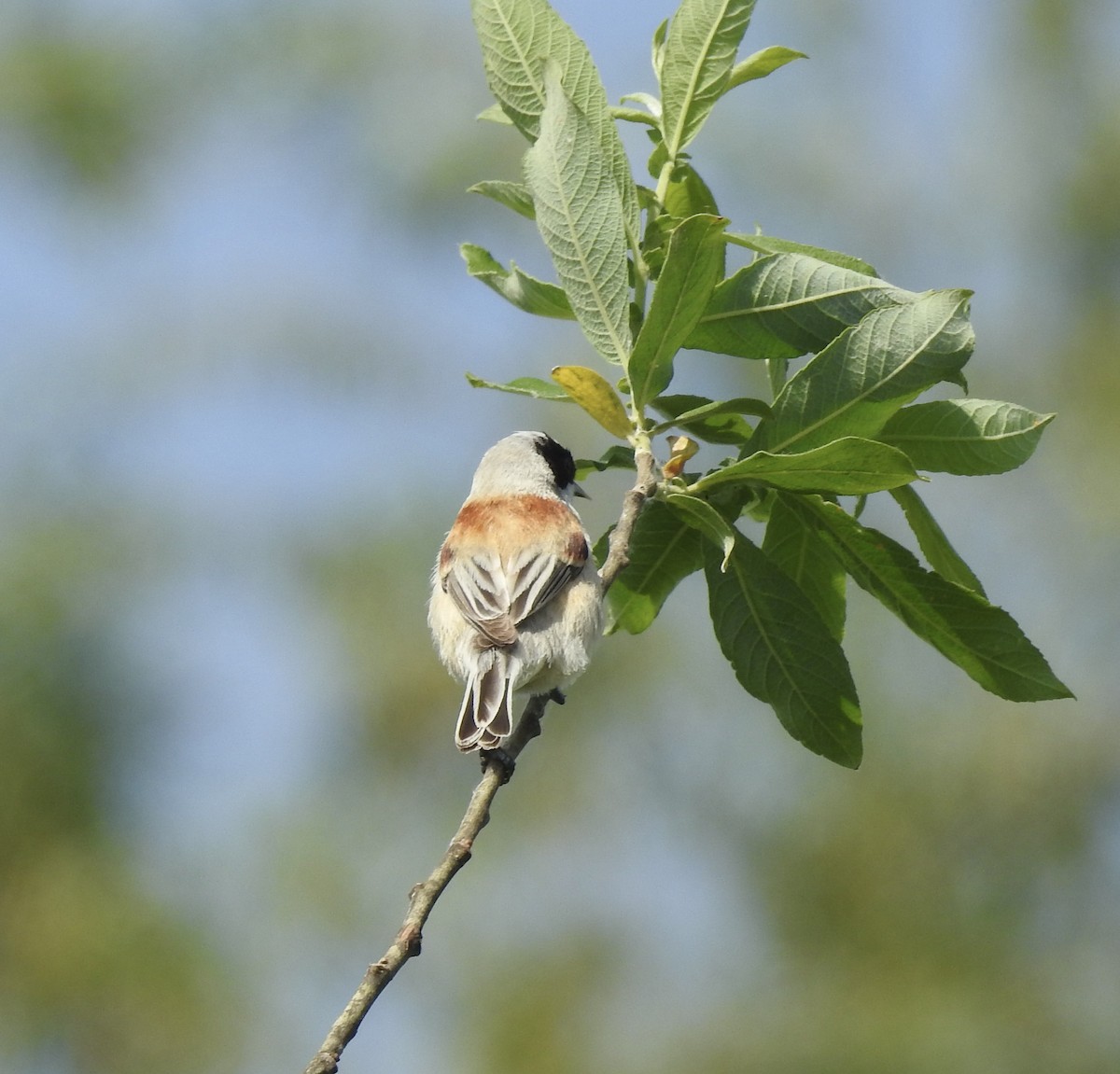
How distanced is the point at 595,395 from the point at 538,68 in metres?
0.74

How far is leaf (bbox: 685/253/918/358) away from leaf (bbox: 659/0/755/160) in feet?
1.77

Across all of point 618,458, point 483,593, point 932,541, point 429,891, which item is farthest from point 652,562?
point 429,891

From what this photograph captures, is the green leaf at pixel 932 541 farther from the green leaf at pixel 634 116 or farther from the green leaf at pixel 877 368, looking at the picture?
the green leaf at pixel 634 116

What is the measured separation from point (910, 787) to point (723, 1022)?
3054mm

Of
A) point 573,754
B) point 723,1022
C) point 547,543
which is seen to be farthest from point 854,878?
point 547,543

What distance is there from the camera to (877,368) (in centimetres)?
A: 281

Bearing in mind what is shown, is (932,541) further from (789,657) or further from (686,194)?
(686,194)

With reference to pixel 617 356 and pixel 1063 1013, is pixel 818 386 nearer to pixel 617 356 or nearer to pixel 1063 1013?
pixel 617 356

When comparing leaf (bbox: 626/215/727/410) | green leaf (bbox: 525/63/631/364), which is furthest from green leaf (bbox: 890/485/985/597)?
green leaf (bbox: 525/63/631/364)

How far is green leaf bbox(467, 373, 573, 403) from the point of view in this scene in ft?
10.5

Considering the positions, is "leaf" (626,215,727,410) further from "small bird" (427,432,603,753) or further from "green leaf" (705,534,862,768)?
"small bird" (427,432,603,753)

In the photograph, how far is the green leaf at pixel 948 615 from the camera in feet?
9.45

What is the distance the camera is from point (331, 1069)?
1780mm

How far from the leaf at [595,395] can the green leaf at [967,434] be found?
2.00 feet
